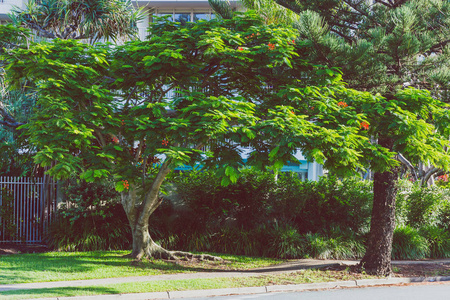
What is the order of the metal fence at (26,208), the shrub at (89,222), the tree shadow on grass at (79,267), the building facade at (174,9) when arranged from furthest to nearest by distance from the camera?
the building facade at (174,9) < the metal fence at (26,208) < the shrub at (89,222) < the tree shadow on grass at (79,267)

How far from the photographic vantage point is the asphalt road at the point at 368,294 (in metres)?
8.61

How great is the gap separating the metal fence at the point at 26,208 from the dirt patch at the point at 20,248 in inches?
12.0

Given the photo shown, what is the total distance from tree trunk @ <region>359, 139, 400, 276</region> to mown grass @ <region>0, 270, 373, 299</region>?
55cm

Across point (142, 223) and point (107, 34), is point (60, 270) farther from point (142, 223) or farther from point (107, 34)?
point (107, 34)

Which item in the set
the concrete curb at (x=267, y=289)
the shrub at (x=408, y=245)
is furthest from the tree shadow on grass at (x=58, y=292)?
the shrub at (x=408, y=245)

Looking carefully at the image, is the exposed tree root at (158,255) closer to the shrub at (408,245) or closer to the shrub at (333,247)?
the shrub at (333,247)

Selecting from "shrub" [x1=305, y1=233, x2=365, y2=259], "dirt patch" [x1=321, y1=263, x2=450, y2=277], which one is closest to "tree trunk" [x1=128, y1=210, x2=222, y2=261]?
"shrub" [x1=305, y1=233, x2=365, y2=259]

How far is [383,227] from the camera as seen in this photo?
11062mm

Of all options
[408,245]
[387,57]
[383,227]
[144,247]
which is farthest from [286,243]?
[387,57]

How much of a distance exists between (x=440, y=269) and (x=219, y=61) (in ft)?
26.4

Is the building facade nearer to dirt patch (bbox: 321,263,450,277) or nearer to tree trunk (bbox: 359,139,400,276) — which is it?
dirt patch (bbox: 321,263,450,277)

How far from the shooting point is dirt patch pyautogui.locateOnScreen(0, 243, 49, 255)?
1408 centimetres

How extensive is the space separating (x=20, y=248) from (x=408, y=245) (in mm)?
12256

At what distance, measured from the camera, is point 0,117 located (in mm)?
16578
